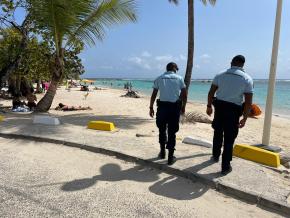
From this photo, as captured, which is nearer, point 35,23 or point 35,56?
point 35,23

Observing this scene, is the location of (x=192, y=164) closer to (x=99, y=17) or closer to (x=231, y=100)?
(x=231, y=100)

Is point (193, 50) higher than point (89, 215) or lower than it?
higher

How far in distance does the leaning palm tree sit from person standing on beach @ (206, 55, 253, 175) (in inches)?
321

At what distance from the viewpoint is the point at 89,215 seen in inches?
157

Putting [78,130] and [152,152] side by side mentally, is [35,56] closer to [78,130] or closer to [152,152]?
[78,130]

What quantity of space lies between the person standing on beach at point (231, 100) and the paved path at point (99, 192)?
85 cm

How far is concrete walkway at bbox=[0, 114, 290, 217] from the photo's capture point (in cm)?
483

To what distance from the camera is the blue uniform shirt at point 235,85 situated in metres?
5.30

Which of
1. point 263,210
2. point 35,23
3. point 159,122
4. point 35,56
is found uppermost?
point 35,23

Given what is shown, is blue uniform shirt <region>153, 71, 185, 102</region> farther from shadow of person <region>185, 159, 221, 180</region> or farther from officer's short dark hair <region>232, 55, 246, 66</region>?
shadow of person <region>185, 159, 221, 180</region>

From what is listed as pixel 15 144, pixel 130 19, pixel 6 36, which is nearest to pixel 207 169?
pixel 15 144

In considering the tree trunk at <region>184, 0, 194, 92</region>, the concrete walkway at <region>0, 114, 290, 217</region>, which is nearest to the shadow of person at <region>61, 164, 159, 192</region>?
the concrete walkway at <region>0, 114, 290, 217</region>

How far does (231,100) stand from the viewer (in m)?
5.37

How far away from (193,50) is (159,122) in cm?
833
